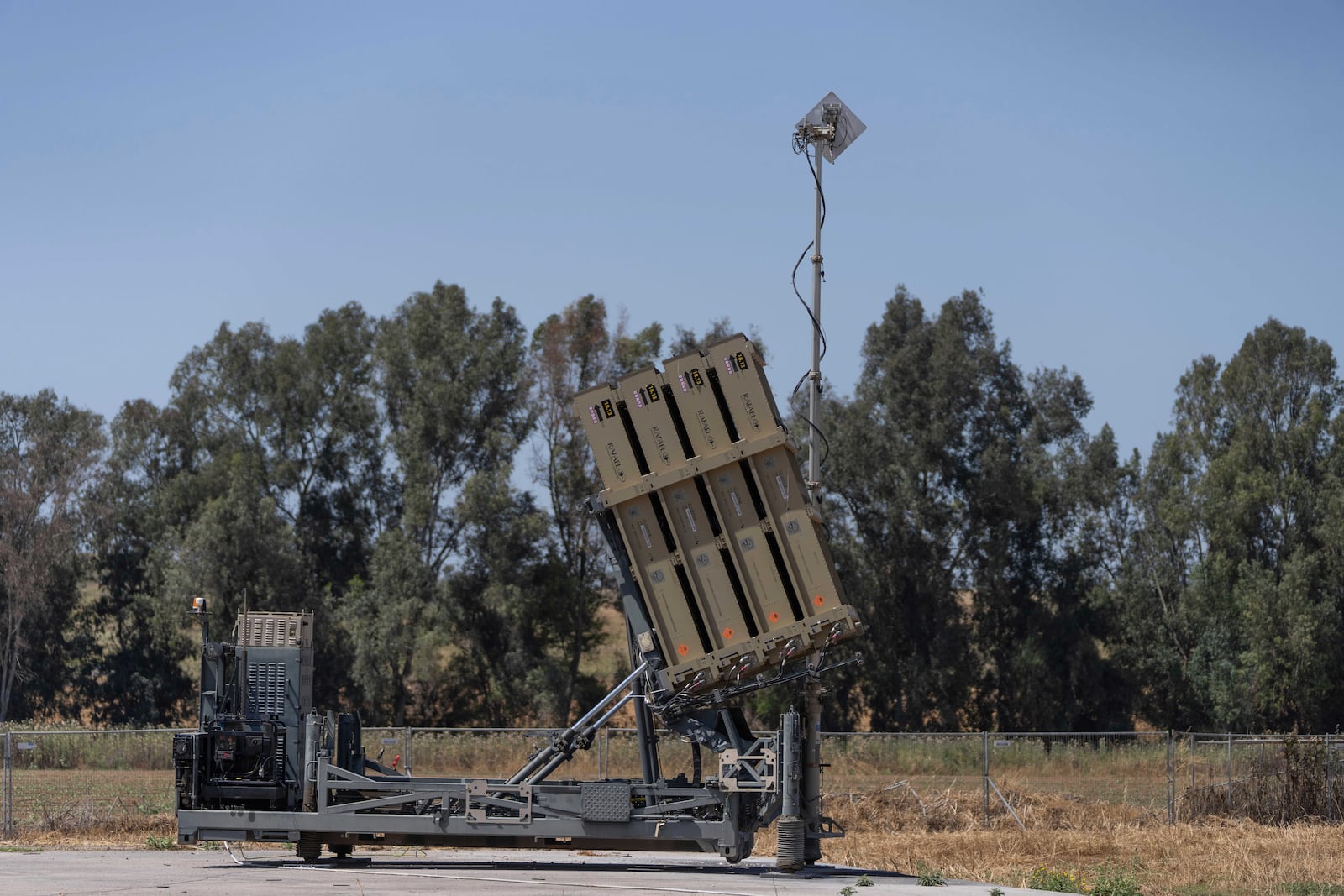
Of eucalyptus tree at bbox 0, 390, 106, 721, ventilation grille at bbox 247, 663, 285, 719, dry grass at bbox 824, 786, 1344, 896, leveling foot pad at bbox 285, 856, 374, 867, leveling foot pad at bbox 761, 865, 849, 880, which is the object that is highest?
eucalyptus tree at bbox 0, 390, 106, 721

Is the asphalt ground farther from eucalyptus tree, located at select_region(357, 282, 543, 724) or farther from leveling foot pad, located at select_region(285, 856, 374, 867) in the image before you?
eucalyptus tree, located at select_region(357, 282, 543, 724)

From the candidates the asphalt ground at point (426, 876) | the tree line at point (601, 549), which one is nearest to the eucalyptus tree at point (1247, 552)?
the tree line at point (601, 549)

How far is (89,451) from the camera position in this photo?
2263 inches

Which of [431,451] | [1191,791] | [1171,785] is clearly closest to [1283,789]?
[1191,791]

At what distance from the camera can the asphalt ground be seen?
14797mm

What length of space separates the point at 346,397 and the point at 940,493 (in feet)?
82.1

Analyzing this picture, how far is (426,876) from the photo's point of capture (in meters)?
16.4

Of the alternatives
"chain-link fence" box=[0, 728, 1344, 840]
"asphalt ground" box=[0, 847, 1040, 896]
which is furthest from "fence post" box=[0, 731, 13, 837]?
"asphalt ground" box=[0, 847, 1040, 896]

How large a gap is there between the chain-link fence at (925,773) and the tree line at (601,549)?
13.3m

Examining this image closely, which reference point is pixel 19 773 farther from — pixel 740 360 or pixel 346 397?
pixel 346 397

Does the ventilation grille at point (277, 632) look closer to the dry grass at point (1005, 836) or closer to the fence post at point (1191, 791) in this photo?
the dry grass at point (1005, 836)

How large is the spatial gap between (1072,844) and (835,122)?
11.8 metres

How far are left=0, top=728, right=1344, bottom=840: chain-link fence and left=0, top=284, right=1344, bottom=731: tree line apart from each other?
524 inches

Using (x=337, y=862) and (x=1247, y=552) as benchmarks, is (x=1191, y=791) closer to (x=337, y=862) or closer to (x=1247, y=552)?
(x=337, y=862)
